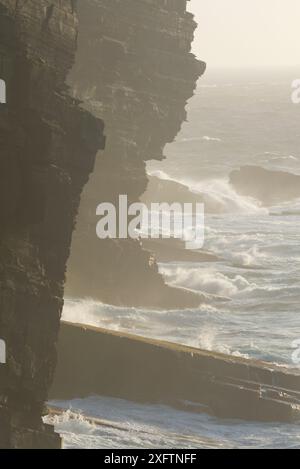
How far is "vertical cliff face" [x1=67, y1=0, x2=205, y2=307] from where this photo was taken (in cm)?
4509

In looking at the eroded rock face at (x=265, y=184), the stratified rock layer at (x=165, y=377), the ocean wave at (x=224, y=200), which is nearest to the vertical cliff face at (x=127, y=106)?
the stratified rock layer at (x=165, y=377)

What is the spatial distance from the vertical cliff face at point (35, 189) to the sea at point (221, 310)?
329cm

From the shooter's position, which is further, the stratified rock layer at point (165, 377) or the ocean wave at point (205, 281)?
the ocean wave at point (205, 281)

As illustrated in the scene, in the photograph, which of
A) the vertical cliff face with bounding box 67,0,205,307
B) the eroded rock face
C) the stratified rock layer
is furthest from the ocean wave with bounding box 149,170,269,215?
the stratified rock layer

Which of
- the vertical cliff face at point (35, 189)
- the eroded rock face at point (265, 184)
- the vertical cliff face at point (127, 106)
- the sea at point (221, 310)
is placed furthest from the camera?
the eroded rock face at point (265, 184)

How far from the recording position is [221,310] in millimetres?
47969

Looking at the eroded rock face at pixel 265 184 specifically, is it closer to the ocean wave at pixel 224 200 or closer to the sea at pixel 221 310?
the ocean wave at pixel 224 200

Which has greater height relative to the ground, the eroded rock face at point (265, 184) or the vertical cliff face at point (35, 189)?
the eroded rock face at point (265, 184)

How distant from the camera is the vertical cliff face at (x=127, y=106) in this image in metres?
45.1

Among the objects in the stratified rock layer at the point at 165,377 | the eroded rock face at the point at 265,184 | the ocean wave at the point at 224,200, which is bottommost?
the stratified rock layer at the point at 165,377

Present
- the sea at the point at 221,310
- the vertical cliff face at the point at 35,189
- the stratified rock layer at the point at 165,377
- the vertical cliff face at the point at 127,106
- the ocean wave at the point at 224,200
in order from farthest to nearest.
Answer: the ocean wave at the point at 224,200
the vertical cliff face at the point at 127,106
the stratified rock layer at the point at 165,377
the sea at the point at 221,310
the vertical cliff face at the point at 35,189

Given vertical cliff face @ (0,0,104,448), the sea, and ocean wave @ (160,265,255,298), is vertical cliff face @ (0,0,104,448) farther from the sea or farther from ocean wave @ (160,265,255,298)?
A: ocean wave @ (160,265,255,298)

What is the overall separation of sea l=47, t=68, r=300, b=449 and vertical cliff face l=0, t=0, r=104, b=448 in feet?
10.8
